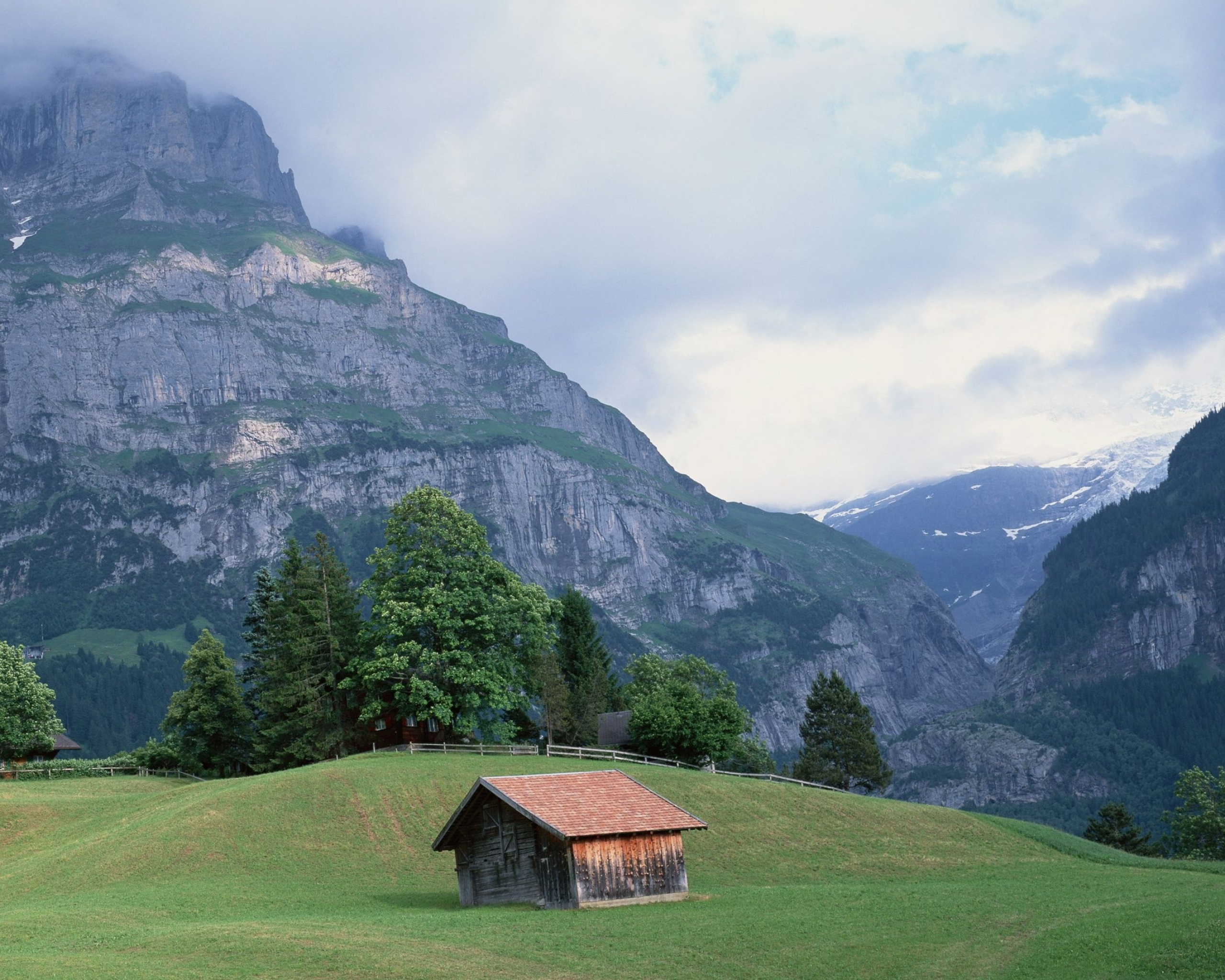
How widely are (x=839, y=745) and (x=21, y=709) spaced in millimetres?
64281

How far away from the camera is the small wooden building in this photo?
40.9 m

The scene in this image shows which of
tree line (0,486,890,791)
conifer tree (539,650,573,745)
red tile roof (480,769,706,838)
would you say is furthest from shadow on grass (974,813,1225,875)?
conifer tree (539,650,573,745)

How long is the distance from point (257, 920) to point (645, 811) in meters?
14.9

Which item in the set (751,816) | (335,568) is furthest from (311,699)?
(751,816)

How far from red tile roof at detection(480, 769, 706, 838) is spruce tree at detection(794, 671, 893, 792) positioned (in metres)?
51.2

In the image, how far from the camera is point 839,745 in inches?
3748

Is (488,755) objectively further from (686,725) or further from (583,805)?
(583,805)

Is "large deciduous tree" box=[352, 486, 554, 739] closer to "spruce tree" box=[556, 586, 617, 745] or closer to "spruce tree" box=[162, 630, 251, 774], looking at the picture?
"spruce tree" box=[556, 586, 617, 745]

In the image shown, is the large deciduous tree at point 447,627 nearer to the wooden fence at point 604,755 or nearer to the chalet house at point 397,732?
the chalet house at point 397,732

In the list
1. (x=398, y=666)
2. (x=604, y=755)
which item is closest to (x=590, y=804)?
(x=398, y=666)

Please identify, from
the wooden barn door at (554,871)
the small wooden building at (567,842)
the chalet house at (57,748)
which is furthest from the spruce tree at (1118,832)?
the chalet house at (57,748)

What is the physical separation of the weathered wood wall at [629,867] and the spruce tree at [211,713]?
43.6 meters

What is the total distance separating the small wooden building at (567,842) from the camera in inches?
1609

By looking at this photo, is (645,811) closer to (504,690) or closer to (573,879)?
(573,879)
